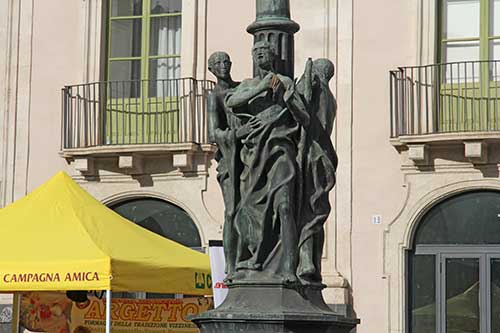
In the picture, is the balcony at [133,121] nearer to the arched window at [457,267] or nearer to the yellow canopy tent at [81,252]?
the arched window at [457,267]

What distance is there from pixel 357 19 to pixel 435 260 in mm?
3569

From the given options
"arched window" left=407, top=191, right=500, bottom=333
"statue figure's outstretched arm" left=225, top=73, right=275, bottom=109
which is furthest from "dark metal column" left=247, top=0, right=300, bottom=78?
"arched window" left=407, top=191, right=500, bottom=333

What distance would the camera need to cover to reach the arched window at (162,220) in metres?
19.4

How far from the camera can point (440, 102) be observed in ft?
59.1

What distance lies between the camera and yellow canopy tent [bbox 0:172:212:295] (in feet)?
38.5

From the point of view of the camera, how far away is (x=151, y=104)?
19750 mm

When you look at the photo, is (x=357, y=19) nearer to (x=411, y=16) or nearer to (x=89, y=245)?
(x=411, y=16)

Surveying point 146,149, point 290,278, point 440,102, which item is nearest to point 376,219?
point 440,102

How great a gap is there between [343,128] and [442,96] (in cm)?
146

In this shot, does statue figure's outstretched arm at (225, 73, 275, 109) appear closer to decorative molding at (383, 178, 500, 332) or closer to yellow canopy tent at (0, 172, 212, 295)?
yellow canopy tent at (0, 172, 212, 295)

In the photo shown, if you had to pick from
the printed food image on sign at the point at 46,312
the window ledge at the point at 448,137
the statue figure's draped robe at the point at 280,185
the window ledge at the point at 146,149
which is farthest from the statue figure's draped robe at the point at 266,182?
the window ledge at the point at 146,149

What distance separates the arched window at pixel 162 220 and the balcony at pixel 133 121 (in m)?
0.75

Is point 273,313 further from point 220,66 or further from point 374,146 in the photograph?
point 374,146

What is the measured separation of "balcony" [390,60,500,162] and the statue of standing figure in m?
8.54
